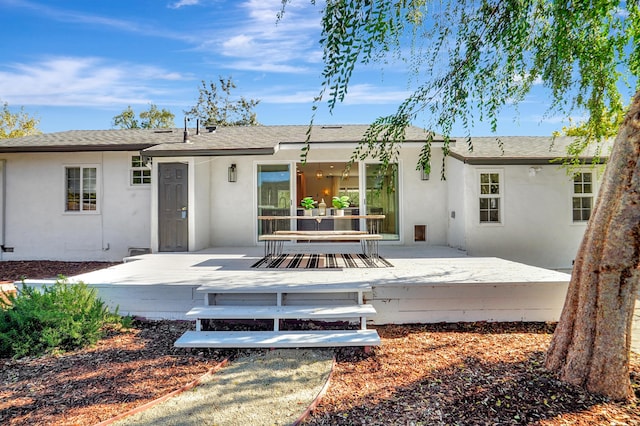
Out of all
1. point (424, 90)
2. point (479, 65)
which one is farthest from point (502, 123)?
point (424, 90)

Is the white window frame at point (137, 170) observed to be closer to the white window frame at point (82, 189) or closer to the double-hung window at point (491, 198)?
the white window frame at point (82, 189)

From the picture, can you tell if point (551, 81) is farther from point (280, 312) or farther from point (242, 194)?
point (242, 194)

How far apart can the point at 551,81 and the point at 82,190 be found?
10.4 m

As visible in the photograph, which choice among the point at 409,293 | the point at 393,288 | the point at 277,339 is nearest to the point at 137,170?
the point at 277,339

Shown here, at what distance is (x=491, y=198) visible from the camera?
8.18 meters

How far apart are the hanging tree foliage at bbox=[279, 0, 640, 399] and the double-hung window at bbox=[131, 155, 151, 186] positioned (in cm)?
738

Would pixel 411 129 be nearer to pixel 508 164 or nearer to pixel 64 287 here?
pixel 508 164

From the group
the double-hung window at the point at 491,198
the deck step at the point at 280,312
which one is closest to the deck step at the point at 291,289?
the deck step at the point at 280,312

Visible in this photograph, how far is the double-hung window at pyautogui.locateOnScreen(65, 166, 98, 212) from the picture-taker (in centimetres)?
946

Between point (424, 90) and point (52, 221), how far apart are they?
9.96 metres

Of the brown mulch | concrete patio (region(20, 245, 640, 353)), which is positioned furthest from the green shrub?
concrete patio (region(20, 245, 640, 353))

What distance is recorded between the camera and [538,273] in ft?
17.0

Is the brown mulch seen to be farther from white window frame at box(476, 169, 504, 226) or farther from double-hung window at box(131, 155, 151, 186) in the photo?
double-hung window at box(131, 155, 151, 186)

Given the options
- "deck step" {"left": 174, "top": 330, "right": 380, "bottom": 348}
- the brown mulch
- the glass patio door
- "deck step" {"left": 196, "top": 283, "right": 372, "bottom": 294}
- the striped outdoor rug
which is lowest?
the brown mulch
